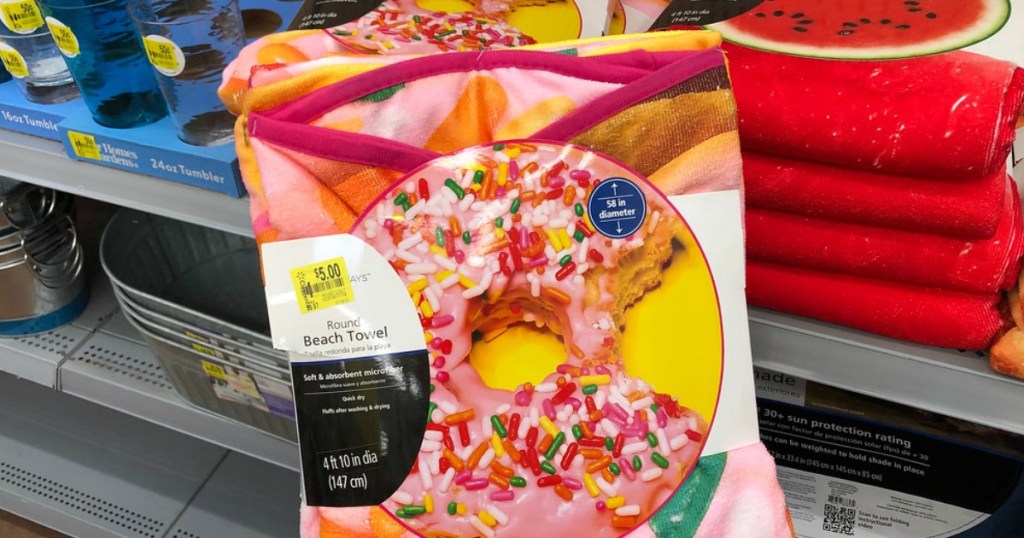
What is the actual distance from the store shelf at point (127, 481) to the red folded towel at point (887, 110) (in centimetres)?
109

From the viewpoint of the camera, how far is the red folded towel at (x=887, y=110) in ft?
1.86

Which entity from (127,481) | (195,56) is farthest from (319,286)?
(127,481)

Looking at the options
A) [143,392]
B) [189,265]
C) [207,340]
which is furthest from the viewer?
[189,265]

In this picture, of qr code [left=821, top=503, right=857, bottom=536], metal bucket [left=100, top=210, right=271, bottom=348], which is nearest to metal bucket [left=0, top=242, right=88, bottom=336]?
metal bucket [left=100, top=210, right=271, bottom=348]

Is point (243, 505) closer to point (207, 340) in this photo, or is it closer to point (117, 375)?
point (117, 375)

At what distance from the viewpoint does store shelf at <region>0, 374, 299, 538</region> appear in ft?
4.43

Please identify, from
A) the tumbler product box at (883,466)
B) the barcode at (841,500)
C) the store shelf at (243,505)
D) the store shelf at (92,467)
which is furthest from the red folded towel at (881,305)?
the store shelf at (92,467)

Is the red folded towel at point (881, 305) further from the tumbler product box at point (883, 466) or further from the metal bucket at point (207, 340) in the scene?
the metal bucket at point (207, 340)

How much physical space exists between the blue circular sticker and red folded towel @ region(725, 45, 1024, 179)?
118 millimetres

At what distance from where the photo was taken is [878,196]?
61 centimetres

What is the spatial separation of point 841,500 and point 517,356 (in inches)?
22.6

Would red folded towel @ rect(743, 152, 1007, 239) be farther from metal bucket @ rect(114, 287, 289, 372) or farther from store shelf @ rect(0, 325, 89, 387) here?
store shelf @ rect(0, 325, 89, 387)

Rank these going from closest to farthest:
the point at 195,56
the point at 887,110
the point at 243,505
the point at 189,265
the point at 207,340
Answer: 1. the point at 887,110
2. the point at 195,56
3. the point at 207,340
4. the point at 189,265
5. the point at 243,505

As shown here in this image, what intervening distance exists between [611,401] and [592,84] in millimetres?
248
